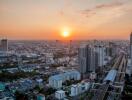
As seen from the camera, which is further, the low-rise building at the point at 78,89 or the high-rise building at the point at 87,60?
the high-rise building at the point at 87,60

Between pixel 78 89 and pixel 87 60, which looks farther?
pixel 87 60

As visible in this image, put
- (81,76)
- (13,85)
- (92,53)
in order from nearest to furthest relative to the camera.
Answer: (13,85) < (81,76) < (92,53)

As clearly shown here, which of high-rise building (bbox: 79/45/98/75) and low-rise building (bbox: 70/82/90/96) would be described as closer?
low-rise building (bbox: 70/82/90/96)

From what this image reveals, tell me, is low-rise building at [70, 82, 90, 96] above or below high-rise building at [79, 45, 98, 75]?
below

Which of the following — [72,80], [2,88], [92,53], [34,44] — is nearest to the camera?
[2,88]

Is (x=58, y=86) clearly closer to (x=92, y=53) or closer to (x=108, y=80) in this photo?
(x=108, y=80)

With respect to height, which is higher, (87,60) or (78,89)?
(87,60)

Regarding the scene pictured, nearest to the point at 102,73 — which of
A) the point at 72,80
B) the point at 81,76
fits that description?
the point at 81,76

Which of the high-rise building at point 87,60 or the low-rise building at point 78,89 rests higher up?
the high-rise building at point 87,60
